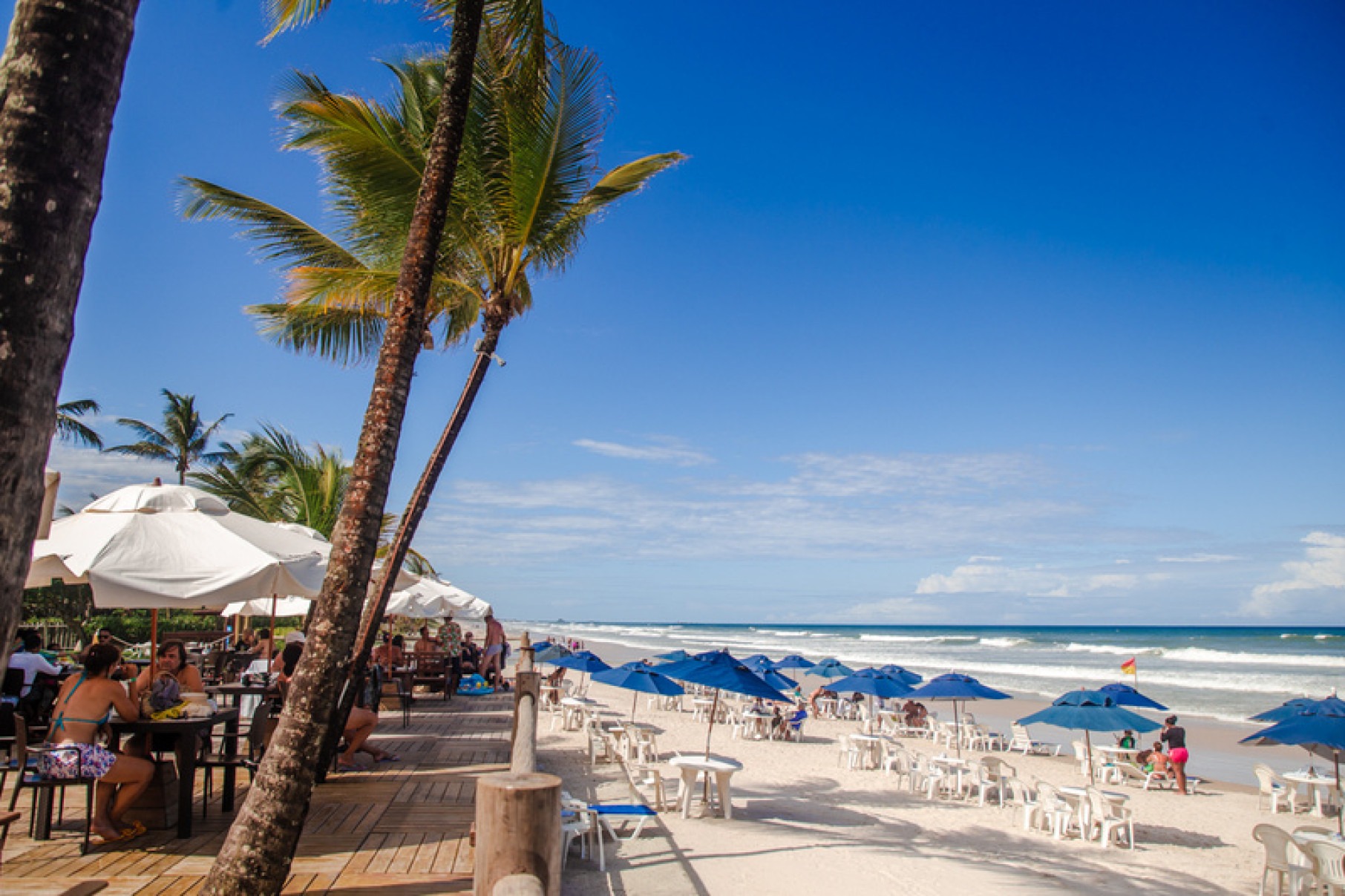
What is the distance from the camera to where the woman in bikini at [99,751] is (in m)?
5.07

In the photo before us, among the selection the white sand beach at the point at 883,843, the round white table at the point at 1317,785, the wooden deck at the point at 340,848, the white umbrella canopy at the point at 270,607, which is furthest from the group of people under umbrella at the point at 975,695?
the white umbrella canopy at the point at 270,607

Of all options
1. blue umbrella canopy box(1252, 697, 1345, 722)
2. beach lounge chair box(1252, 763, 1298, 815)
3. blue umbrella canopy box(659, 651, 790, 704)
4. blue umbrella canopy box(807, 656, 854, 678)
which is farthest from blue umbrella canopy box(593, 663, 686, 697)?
beach lounge chair box(1252, 763, 1298, 815)

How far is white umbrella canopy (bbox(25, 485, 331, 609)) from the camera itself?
578cm

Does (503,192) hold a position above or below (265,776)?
above

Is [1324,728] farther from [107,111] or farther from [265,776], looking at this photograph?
[107,111]

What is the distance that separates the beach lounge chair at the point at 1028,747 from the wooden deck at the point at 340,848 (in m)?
11.6

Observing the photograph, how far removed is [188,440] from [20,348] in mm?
34566

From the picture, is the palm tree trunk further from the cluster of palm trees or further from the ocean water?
the ocean water

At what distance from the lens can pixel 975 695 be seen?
13.2 m

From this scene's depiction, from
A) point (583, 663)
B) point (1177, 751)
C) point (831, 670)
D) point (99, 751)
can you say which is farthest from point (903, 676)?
point (99, 751)

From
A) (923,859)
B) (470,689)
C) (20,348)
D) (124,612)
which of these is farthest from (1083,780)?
(124,612)

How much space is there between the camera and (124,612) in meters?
25.8

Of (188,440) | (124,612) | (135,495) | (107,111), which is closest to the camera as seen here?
(107,111)

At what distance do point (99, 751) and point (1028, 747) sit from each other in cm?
1544
